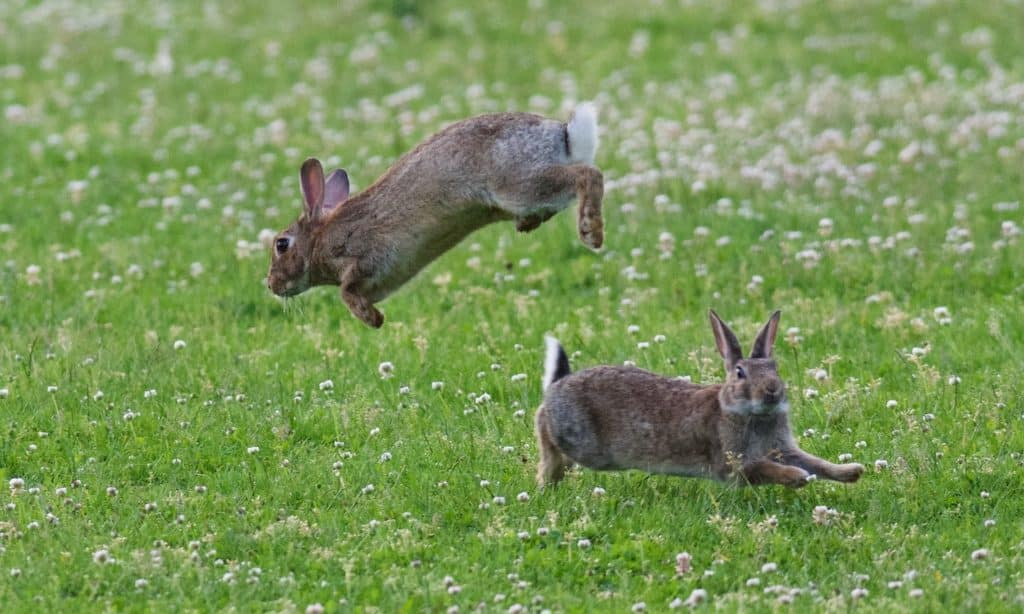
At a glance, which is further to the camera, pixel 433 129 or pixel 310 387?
pixel 433 129

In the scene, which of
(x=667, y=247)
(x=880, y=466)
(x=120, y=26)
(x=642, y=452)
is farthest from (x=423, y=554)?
→ (x=120, y=26)

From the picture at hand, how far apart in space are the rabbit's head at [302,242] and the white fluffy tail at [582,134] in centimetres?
150

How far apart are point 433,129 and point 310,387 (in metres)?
7.01

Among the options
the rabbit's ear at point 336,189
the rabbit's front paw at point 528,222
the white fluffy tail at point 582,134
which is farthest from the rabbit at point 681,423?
the rabbit's ear at point 336,189

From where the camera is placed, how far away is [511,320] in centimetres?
1091

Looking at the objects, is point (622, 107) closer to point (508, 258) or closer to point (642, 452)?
point (508, 258)

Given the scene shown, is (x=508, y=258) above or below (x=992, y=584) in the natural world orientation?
above

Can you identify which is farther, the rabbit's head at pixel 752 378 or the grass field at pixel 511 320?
the rabbit's head at pixel 752 378

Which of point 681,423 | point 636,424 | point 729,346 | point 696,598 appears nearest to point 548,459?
point 636,424

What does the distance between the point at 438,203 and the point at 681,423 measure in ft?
5.26

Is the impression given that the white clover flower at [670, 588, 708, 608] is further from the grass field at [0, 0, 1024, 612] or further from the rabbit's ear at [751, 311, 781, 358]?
the rabbit's ear at [751, 311, 781, 358]

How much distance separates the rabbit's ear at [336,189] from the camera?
908cm

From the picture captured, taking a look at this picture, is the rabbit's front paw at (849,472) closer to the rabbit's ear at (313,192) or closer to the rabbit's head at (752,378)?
the rabbit's head at (752,378)

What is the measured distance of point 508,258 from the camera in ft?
40.3
